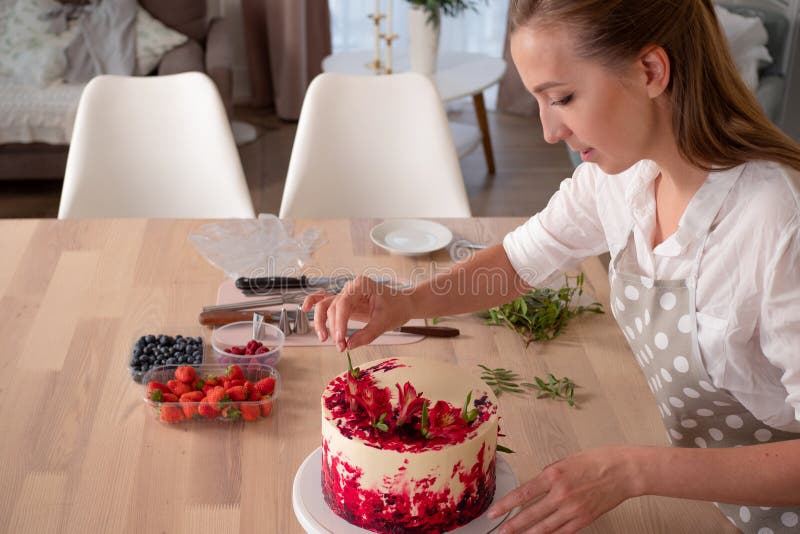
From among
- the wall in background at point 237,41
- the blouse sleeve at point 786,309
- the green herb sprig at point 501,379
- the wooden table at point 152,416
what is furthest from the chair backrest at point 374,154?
the wall in background at point 237,41

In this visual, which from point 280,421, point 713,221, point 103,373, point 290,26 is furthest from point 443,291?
point 290,26

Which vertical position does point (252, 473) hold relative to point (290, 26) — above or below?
above

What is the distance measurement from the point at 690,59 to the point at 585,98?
0.13 metres

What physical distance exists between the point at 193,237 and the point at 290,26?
10.5ft

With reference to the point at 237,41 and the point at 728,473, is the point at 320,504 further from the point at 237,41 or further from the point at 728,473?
the point at 237,41

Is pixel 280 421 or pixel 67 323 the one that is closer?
pixel 280 421

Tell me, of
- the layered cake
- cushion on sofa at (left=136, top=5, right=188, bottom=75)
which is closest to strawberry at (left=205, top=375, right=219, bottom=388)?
the layered cake

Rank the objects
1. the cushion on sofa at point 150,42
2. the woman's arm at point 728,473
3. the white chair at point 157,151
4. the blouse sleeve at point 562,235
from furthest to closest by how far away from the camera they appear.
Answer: the cushion on sofa at point 150,42 → the white chair at point 157,151 → the blouse sleeve at point 562,235 → the woman's arm at point 728,473

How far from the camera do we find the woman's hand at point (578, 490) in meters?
1.04

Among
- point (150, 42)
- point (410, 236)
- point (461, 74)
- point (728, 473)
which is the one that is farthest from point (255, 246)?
point (150, 42)

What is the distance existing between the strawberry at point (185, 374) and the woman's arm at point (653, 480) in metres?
0.54

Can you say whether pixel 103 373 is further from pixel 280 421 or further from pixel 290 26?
pixel 290 26

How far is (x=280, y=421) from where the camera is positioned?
53.2 inches

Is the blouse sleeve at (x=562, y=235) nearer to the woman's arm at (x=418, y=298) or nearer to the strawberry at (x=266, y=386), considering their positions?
the woman's arm at (x=418, y=298)
